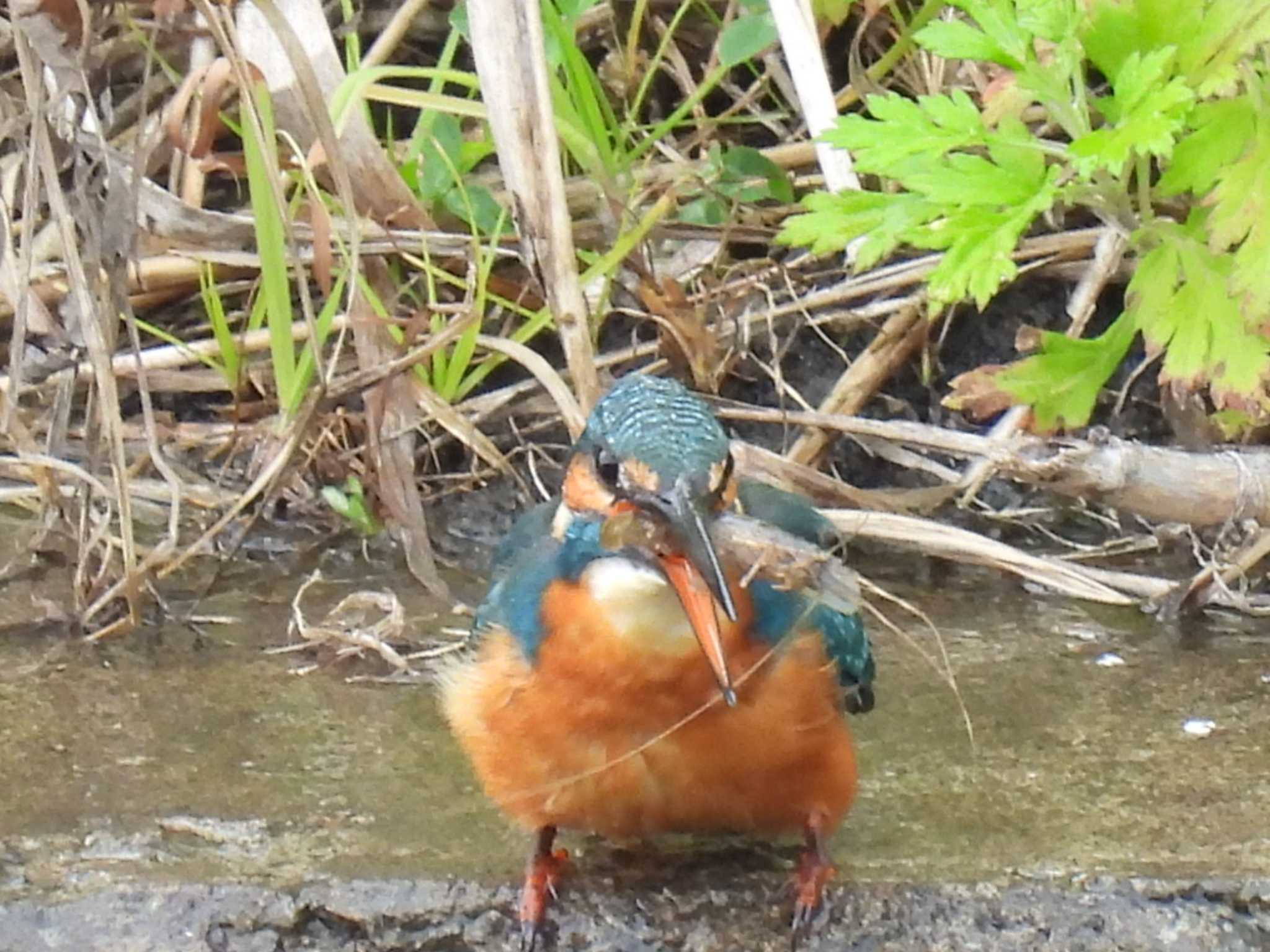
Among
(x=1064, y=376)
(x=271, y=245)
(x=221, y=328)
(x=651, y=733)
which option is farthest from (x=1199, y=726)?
(x=221, y=328)

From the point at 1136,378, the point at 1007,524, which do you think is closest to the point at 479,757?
the point at 1007,524

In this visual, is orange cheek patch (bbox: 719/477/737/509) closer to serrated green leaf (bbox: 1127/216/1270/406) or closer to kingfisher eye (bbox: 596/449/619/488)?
kingfisher eye (bbox: 596/449/619/488)

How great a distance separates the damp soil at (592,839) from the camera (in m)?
1.92

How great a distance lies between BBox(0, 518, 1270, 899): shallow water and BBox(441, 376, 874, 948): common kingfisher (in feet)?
0.38

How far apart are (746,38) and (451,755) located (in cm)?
162

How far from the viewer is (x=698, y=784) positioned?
197 centimetres

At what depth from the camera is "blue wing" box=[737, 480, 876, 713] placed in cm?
200

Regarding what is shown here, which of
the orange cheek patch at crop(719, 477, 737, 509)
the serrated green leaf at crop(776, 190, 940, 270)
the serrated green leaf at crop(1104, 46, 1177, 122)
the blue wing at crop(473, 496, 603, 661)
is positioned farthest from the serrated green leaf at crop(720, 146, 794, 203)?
the orange cheek patch at crop(719, 477, 737, 509)

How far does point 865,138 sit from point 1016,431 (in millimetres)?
791

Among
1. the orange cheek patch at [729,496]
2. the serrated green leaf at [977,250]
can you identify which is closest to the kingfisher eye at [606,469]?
the orange cheek patch at [729,496]

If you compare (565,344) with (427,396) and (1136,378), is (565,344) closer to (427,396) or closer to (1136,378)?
(427,396)

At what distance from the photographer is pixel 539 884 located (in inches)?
80.8

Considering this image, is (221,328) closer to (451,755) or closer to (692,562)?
(451,755)

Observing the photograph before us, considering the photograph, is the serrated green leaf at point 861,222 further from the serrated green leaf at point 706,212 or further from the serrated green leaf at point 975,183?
the serrated green leaf at point 706,212
